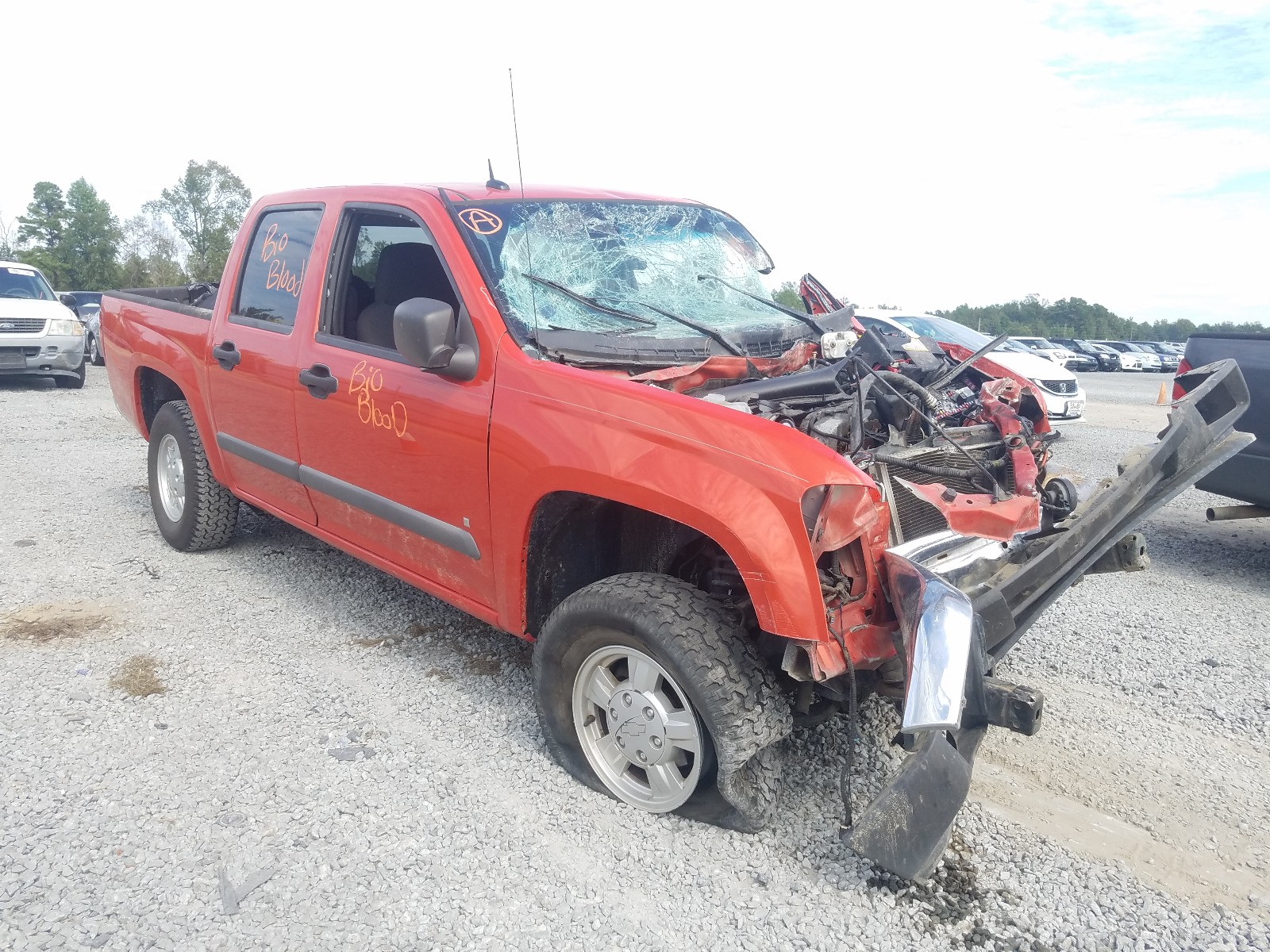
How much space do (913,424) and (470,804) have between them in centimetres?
206

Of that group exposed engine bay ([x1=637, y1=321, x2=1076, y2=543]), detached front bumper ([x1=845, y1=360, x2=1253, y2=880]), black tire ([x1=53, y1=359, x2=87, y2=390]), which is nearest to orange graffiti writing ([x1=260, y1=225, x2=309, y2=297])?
exposed engine bay ([x1=637, y1=321, x2=1076, y2=543])

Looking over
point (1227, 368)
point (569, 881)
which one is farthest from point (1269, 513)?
point (569, 881)

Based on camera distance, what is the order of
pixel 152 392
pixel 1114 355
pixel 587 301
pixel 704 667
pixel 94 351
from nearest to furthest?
pixel 704 667 < pixel 587 301 < pixel 152 392 < pixel 94 351 < pixel 1114 355

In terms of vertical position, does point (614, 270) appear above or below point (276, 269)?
above

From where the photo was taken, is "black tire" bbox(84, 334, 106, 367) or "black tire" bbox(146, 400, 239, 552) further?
"black tire" bbox(84, 334, 106, 367)

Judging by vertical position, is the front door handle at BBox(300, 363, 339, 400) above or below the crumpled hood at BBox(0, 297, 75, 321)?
above

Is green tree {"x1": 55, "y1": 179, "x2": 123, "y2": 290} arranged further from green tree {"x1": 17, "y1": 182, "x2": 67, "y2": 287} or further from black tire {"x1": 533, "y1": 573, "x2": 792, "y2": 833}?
black tire {"x1": 533, "y1": 573, "x2": 792, "y2": 833}

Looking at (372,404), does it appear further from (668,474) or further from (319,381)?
(668,474)

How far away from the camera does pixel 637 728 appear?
279 centimetres

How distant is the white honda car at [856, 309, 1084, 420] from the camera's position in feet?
38.7

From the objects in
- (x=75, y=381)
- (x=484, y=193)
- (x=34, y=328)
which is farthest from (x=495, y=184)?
(x=75, y=381)

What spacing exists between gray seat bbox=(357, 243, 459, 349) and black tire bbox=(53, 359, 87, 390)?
12774 millimetres

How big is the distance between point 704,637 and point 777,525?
434mm

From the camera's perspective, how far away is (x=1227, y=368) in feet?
11.7
